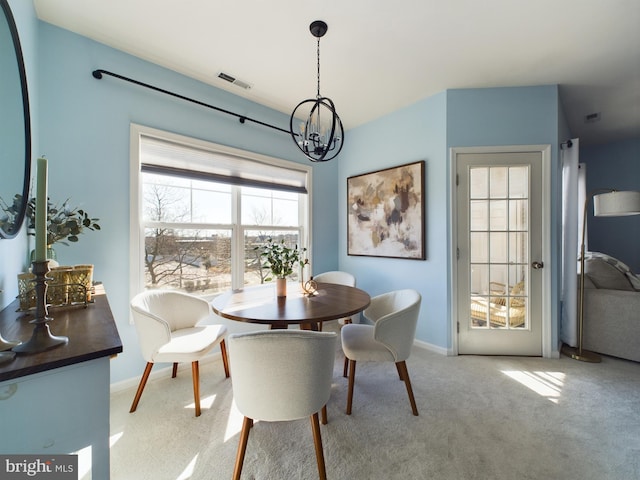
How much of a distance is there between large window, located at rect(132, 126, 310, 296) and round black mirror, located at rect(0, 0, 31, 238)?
952 millimetres

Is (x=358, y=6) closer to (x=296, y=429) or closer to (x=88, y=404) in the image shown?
(x=88, y=404)

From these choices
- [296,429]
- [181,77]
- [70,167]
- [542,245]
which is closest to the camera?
[296,429]

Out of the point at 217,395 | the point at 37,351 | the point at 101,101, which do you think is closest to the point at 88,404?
the point at 37,351

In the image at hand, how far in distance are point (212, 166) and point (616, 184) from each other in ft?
20.7

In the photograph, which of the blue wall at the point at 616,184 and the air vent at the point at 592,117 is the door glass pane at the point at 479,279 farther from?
the blue wall at the point at 616,184

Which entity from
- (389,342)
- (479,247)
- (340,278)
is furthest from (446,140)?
(389,342)

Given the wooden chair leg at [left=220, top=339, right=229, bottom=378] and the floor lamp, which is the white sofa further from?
the wooden chair leg at [left=220, top=339, right=229, bottom=378]

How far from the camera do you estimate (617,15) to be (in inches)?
70.9

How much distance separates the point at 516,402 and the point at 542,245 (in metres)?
1.59

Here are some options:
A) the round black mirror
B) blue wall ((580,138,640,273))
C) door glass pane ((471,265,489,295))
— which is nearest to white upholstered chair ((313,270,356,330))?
door glass pane ((471,265,489,295))

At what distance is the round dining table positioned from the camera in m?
1.53

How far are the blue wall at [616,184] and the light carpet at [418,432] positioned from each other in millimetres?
3151

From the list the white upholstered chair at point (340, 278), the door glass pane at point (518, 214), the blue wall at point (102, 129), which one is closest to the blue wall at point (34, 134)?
the blue wall at point (102, 129)

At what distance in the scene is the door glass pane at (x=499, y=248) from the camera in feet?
8.79
